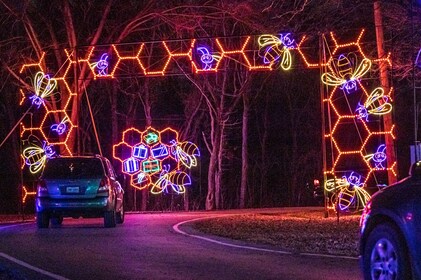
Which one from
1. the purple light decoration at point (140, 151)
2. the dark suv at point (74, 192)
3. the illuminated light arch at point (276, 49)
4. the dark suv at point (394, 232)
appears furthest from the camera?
the purple light decoration at point (140, 151)

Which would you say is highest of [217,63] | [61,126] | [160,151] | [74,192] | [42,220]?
[217,63]

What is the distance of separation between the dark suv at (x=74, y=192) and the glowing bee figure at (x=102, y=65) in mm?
8477

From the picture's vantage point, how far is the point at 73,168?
1856cm

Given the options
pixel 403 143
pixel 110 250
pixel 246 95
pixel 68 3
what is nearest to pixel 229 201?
pixel 246 95

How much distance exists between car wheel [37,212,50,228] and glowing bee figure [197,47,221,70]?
868 cm

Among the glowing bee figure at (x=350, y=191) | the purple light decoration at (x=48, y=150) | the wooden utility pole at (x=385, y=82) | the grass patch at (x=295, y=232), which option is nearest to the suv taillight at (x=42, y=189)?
the grass patch at (x=295, y=232)

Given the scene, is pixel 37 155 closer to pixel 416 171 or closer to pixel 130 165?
pixel 130 165

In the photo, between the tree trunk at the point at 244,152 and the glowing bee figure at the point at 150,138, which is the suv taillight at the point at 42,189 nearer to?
the glowing bee figure at the point at 150,138

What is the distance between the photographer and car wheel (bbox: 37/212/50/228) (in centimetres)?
1842

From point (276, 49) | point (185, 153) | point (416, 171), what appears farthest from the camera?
point (185, 153)

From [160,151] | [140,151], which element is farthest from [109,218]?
[160,151]

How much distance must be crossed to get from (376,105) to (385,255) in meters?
14.3

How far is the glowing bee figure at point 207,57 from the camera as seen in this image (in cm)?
2465

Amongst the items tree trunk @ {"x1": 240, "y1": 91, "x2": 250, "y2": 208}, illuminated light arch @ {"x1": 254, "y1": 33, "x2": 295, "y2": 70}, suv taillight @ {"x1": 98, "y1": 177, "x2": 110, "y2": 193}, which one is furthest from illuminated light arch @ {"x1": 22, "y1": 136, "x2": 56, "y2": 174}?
tree trunk @ {"x1": 240, "y1": 91, "x2": 250, "y2": 208}
